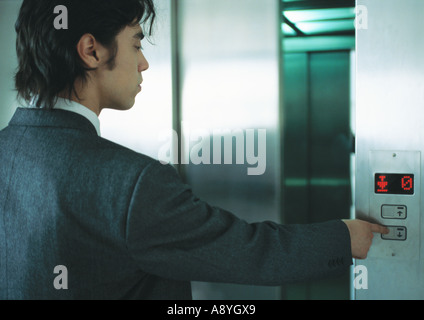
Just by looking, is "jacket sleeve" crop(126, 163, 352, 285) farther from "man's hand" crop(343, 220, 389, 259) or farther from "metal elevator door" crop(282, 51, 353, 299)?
"metal elevator door" crop(282, 51, 353, 299)

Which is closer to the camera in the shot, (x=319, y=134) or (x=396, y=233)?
(x=396, y=233)

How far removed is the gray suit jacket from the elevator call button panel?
0.42 m

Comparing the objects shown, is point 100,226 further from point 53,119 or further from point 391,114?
point 391,114

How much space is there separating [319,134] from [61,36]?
1580 millimetres

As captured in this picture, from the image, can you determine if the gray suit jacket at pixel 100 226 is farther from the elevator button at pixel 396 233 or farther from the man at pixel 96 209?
the elevator button at pixel 396 233

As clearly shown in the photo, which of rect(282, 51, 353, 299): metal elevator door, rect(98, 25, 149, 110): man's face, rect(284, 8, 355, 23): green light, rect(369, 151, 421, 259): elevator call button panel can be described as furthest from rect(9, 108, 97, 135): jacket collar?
rect(282, 51, 353, 299): metal elevator door

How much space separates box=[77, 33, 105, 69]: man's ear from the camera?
97 cm

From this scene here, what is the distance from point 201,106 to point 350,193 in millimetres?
983

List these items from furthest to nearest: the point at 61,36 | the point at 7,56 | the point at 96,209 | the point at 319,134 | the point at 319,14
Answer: the point at 319,134 → the point at 7,56 → the point at 319,14 → the point at 61,36 → the point at 96,209

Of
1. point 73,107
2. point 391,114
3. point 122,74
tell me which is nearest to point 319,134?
point 391,114

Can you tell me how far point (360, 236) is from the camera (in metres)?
1.17

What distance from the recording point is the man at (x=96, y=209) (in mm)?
866

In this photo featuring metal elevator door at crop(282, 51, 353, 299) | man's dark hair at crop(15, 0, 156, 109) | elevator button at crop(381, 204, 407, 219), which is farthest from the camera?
metal elevator door at crop(282, 51, 353, 299)

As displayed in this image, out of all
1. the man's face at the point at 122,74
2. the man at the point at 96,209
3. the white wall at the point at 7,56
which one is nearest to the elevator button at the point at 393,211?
the man at the point at 96,209
